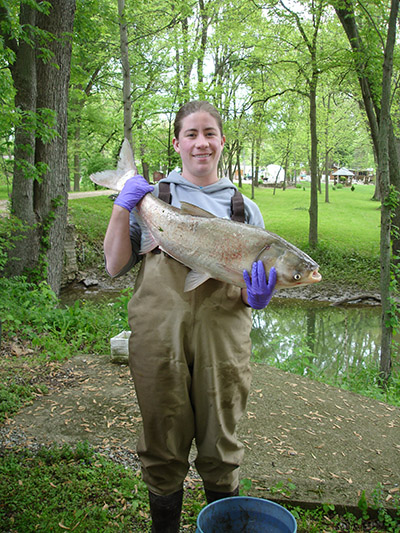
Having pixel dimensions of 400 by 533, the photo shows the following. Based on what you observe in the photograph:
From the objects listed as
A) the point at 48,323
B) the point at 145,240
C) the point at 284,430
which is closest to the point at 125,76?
the point at 48,323

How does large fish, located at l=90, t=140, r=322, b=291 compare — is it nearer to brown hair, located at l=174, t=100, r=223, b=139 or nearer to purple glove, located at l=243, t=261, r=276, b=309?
purple glove, located at l=243, t=261, r=276, b=309

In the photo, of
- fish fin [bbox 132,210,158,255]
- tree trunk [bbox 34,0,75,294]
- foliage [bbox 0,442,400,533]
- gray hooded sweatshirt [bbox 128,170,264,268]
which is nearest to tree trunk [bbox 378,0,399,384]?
foliage [bbox 0,442,400,533]

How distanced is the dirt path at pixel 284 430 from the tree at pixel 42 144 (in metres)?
3.13

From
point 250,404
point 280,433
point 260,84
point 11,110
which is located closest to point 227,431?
point 280,433

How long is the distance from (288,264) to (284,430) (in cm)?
274

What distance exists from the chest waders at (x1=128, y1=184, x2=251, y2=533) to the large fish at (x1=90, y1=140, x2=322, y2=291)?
0.09m

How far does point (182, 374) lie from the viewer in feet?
6.85

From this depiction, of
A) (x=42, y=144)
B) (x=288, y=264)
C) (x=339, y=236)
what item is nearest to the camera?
(x=288, y=264)

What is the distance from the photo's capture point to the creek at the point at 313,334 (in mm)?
7891

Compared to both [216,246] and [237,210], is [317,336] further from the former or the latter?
[216,246]

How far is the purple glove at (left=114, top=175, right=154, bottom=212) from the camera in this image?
2164 millimetres

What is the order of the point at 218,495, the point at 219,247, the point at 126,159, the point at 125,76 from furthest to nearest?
the point at 125,76 < the point at 126,159 < the point at 218,495 < the point at 219,247

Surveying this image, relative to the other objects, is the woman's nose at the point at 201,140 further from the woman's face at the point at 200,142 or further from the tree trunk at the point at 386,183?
the tree trunk at the point at 386,183

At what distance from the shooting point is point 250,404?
15.0ft
